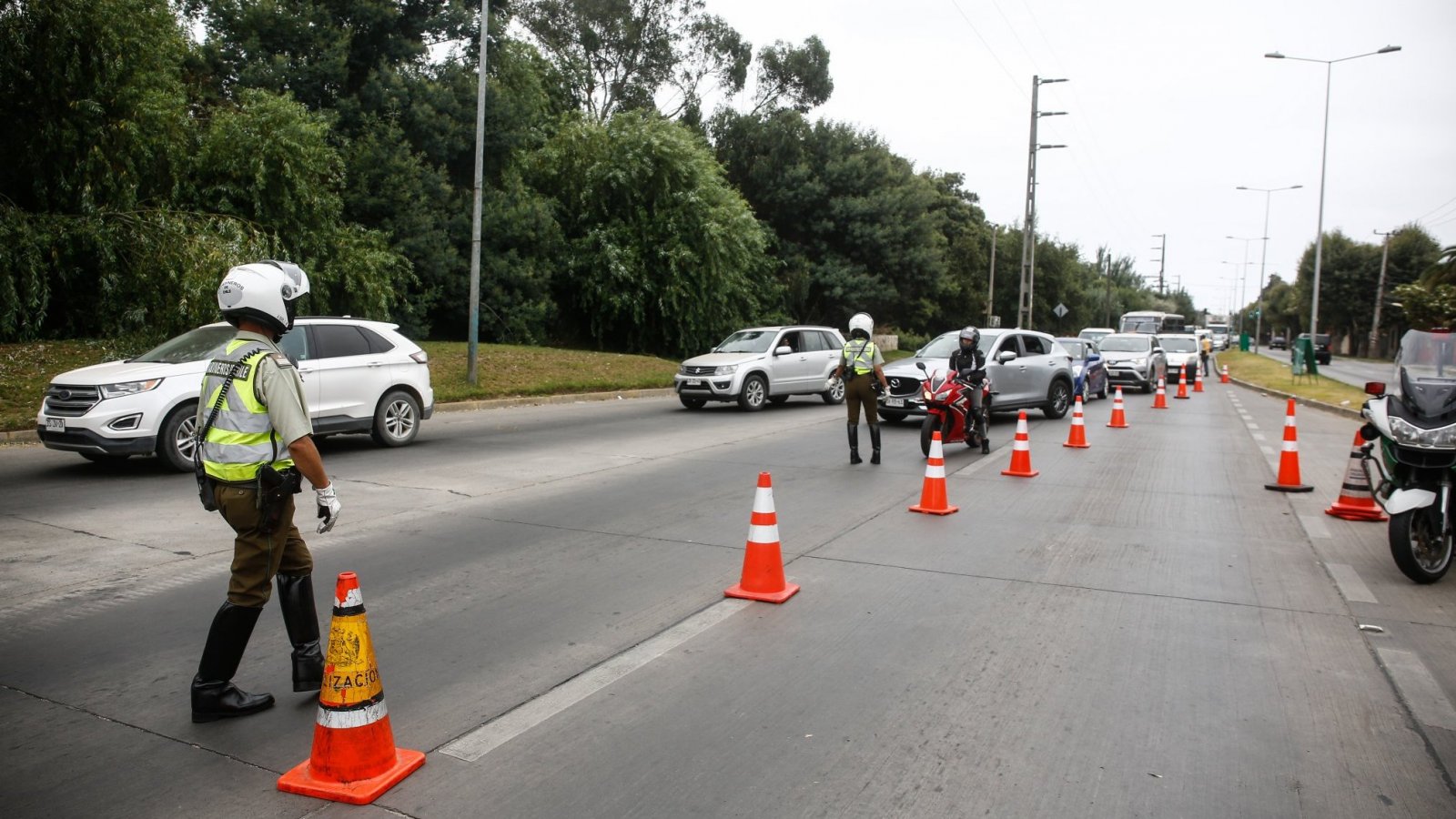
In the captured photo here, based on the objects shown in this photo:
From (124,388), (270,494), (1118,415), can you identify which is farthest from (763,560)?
(1118,415)

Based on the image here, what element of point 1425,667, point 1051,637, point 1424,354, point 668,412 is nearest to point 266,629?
point 1051,637

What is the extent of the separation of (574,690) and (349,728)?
3.79 ft

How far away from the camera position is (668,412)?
62.3ft

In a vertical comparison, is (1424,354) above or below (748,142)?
below

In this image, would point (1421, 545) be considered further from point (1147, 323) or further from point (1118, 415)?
point (1147, 323)

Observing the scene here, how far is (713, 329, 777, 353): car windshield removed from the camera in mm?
19812

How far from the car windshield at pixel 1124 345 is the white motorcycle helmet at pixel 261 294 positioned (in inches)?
1080

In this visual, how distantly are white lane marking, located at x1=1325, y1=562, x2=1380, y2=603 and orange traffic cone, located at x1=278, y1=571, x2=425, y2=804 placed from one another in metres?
5.69

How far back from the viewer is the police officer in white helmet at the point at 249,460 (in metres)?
4.02

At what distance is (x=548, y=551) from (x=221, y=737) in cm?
330

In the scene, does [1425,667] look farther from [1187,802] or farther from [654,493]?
[654,493]

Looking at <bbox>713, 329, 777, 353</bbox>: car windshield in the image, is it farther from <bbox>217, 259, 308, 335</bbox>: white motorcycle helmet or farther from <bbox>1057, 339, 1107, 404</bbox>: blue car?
<bbox>217, 259, 308, 335</bbox>: white motorcycle helmet

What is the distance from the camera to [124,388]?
33.7 feet

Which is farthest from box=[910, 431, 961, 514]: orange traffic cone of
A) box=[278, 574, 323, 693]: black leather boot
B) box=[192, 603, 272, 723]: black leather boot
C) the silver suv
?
the silver suv
